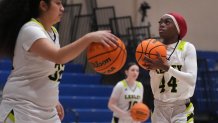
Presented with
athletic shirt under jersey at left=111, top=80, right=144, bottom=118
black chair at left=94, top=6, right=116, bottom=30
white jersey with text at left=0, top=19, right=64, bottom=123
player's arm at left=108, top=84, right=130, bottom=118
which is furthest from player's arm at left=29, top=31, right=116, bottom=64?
black chair at left=94, top=6, right=116, bottom=30

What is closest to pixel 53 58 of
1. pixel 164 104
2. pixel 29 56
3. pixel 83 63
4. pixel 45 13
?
pixel 29 56

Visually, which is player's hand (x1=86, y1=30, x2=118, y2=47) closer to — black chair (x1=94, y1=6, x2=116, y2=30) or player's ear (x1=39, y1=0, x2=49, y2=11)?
player's ear (x1=39, y1=0, x2=49, y2=11)

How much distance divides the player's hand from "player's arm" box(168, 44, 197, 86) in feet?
4.52

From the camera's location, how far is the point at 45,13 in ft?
9.90

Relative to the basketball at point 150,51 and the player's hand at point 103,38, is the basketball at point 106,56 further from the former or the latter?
the basketball at point 150,51

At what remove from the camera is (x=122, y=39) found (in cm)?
1202

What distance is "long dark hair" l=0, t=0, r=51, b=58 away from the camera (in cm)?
290

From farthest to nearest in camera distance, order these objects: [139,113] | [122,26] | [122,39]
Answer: [122,26], [122,39], [139,113]

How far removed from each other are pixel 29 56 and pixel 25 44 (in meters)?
0.08

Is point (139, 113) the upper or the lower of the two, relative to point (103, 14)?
lower

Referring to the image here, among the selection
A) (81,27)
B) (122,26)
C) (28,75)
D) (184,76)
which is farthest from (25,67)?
(122,26)

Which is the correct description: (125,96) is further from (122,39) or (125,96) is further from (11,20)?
(122,39)

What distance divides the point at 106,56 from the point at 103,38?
11.6 inches

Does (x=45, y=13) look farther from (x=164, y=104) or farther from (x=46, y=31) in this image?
(x=164, y=104)
